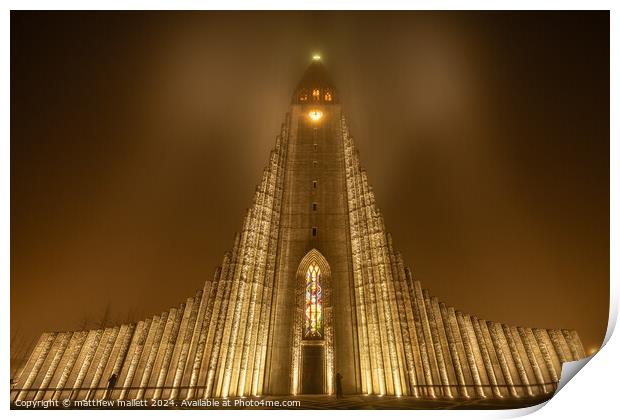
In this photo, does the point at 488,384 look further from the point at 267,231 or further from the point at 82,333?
the point at 82,333

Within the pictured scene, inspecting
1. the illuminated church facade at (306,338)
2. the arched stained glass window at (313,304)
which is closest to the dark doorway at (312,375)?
the illuminated church facade at (306,338)

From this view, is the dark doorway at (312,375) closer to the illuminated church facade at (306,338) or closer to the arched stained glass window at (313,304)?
the illuminated church facade at (306,338)

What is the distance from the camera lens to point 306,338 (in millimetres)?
22188

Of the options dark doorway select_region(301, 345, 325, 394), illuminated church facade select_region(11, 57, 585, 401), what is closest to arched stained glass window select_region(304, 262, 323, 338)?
illuminated church facade select_region(11, 57, 585, 401)

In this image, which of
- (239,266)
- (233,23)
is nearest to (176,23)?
(233,23)

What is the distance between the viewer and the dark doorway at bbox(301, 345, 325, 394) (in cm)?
2127

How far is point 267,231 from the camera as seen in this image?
78.8 feet

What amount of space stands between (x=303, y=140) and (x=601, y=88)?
57.3 ft

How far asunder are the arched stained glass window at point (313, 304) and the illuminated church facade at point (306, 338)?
0.18 feet

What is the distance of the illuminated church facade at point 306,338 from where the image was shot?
66.3 ft

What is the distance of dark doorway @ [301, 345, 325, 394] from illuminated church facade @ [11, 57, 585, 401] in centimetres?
5

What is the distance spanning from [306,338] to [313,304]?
73.3 inches

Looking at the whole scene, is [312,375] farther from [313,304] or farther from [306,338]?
[313,304]

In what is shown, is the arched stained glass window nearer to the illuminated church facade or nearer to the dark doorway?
the illuminated church facade
